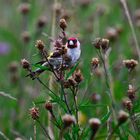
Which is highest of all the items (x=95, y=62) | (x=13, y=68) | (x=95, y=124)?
(x=13, y=68)

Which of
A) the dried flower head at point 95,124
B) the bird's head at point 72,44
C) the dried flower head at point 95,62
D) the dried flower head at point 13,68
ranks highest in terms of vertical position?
the dried flower head at point 13,68

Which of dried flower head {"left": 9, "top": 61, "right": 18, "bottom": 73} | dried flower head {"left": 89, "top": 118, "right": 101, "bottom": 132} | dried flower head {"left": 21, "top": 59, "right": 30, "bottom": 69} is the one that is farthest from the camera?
dried flower head {"left": 9, "top": 61, "right": 18, "bottom": 73}

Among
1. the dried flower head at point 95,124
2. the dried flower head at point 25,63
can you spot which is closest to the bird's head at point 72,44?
the dried flower head at point 25,63

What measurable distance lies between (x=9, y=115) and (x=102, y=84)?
2.14ft

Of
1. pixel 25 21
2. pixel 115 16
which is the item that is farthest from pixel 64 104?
pixel 115 16

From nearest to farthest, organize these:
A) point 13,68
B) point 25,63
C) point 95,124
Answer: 1. point 95,124
2. point 25,63
3. point 13,68

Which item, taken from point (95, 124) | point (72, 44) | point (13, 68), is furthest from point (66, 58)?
point (13, 68)

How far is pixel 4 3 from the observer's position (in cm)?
625

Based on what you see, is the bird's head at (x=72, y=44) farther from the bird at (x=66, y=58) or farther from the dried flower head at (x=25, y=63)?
the dried flower head at (x=25, y=63)

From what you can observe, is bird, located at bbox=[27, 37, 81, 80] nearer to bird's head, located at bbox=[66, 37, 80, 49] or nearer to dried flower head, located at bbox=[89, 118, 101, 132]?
bird's head, located at bbox=[66, 37, 80, 49]

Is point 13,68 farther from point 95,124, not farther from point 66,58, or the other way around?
point 95,124

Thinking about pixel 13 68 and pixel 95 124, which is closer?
pixel 95 124

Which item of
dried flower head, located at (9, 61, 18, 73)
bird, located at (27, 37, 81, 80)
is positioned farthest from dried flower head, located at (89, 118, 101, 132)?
dried flower head, located at (9, 61, 18, 73)

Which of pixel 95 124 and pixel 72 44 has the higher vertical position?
pixel 72 44
